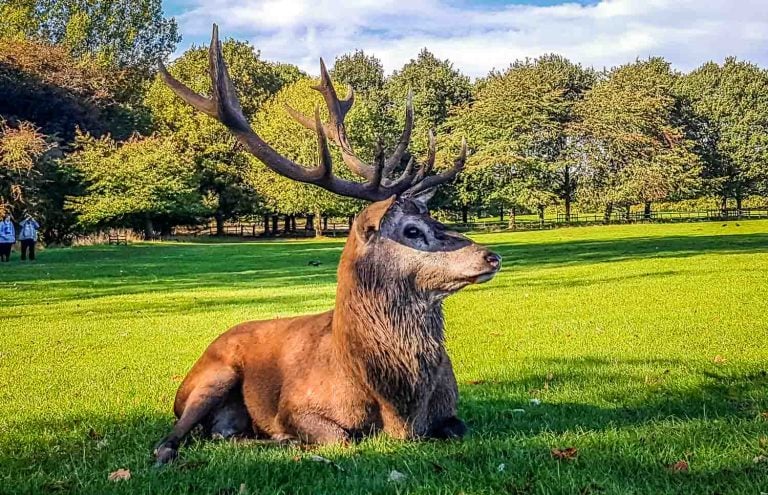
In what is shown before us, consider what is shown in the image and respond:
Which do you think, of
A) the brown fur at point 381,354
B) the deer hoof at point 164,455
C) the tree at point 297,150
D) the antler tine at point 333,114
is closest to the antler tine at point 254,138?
the brown fur at point 381,354

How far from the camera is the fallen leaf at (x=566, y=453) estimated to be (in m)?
4.98

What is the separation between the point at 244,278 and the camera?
24.5 meters

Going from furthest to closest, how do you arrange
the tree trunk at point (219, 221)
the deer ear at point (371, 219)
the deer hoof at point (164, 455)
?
the tree trunk at point (219, 221) → the deer ear at point (371, 219) → the deer hoof at point (164, 455)

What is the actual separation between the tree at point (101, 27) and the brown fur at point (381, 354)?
6679cm

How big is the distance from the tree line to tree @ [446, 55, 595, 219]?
138mm

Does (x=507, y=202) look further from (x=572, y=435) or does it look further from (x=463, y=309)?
(x=572, y=435)

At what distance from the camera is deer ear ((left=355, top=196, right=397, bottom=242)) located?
18.8ft

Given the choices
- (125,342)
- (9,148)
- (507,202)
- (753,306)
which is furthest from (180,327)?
(507,202)

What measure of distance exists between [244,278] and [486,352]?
1492 cm

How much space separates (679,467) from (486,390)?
3.59 meters

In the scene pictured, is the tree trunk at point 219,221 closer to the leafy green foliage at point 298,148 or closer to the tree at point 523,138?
the leafy green foliage at point 298,148

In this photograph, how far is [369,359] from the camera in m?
5.65

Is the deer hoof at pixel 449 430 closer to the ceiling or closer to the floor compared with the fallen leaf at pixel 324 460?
closer to the floor

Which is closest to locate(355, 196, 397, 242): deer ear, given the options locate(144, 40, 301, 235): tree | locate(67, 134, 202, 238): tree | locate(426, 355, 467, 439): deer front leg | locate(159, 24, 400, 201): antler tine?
locate(159, 24, 400, 201): antler tine
